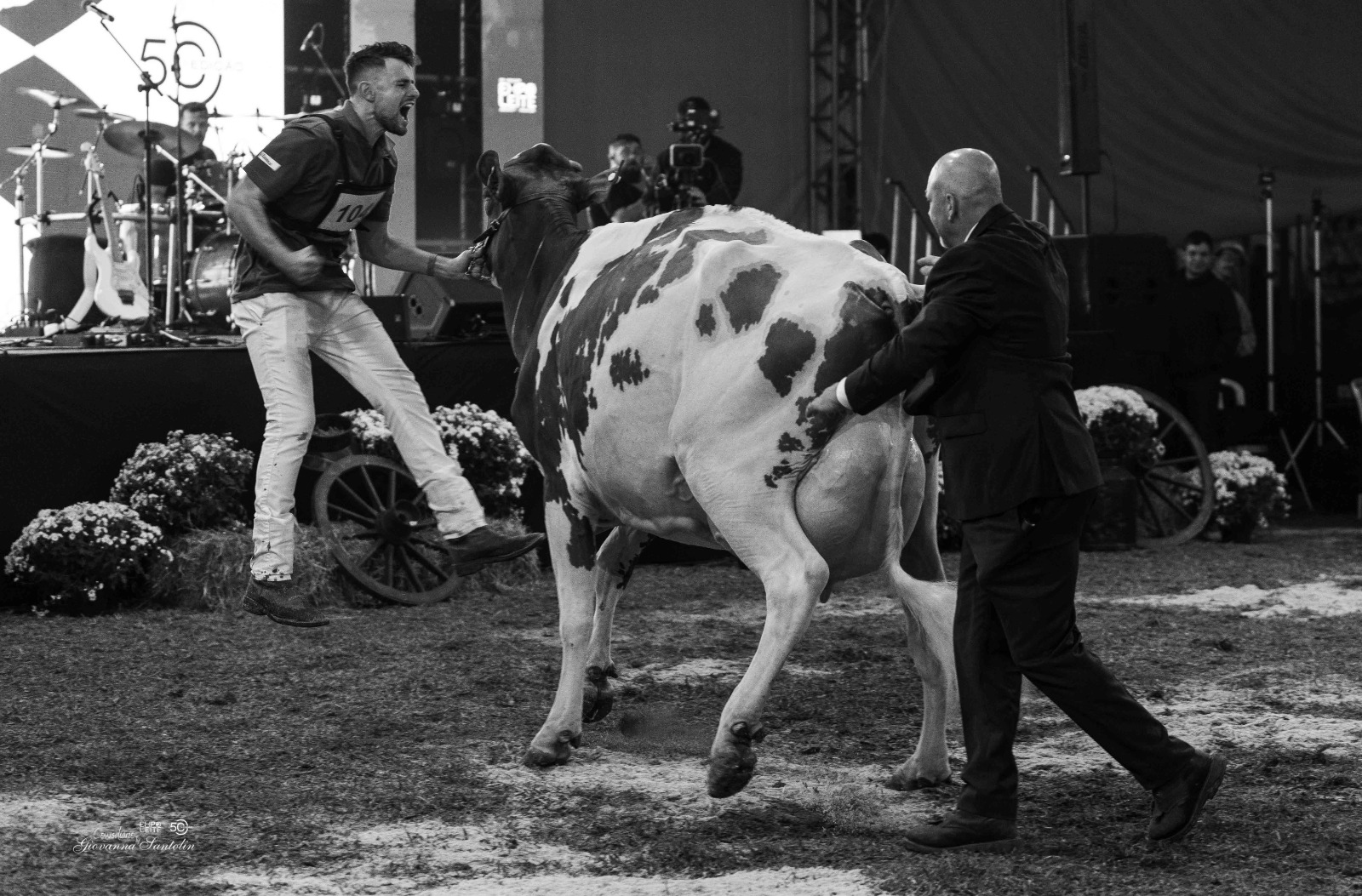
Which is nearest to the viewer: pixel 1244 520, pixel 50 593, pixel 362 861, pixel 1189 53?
pixel 362 861

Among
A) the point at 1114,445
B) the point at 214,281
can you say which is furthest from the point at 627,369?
the point at 214,281

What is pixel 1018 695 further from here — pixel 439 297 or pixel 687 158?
pixel 687 158

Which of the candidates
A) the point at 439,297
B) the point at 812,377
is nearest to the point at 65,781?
the point at 812,377

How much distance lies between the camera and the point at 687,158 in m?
12.6

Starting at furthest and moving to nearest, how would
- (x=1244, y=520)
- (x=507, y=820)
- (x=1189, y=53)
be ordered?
(x=1189, y=53)
(x=1244, y=520)
(x=507, y=820)

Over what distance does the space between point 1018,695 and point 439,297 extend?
26.7 feet

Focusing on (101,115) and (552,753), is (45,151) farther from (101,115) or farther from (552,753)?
(552,753)

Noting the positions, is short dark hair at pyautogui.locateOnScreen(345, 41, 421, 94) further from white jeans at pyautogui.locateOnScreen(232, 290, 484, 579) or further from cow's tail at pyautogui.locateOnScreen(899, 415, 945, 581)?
cow's tail at pyautogui.locateOnScreen(899, 415, 945, 581)

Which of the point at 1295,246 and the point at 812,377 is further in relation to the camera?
the point at 1295,246

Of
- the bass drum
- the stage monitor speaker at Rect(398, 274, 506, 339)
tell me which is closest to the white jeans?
the stage monitor speaker at Rect(398, 274, 506, 339)

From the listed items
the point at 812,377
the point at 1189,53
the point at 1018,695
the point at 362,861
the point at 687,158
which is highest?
the point at 1189,53

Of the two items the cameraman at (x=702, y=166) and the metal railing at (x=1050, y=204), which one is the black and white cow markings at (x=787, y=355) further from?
the cameraman at (x=702, y=166)

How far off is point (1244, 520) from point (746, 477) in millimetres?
8109

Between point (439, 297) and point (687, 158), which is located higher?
point (687, 158)
